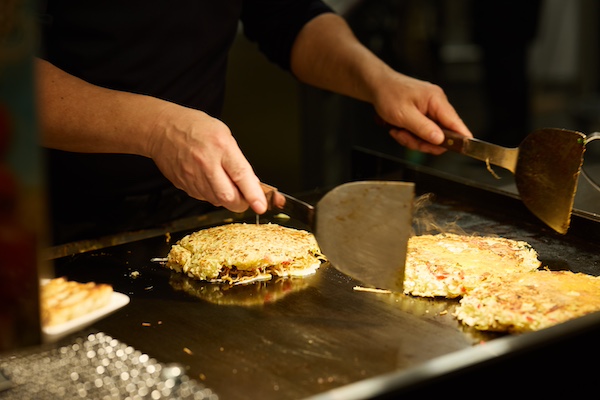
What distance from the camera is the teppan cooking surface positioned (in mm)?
1605

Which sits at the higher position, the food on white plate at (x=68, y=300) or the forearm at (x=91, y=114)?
the forearm at (x=91, y=114)

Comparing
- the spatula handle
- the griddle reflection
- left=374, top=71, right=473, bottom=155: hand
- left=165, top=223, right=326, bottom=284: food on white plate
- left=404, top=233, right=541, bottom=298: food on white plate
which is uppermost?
left=374, top=71, right=473, bottom=155: hand

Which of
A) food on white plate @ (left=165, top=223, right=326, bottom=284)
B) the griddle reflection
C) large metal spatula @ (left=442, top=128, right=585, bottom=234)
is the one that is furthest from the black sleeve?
the griddle reflection

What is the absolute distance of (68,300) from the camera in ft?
6.13

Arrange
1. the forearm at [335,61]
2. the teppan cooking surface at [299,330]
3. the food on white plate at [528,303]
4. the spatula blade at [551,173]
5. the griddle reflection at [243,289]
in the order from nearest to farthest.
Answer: the teppan cooking surface at [299,330]
the food on white plate at [528,303]
the griddle reflection at [243,289]
the spatula blade at [551,173]
the forearm at [335,61]

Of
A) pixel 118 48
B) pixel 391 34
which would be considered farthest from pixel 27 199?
pixel 391 34

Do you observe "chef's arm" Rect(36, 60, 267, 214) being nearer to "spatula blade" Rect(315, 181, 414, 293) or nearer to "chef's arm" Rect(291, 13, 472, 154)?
"spatula blade" Rect(315, 181, 414, 293)

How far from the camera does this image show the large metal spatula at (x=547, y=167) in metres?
2.41

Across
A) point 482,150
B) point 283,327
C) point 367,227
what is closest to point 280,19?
point 482,150

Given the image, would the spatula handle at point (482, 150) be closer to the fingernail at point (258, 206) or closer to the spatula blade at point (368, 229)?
the spatula blade at point (368, 229)

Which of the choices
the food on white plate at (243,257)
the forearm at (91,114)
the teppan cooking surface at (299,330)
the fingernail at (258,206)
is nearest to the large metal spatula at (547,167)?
the teppan cooking surface at (299,330)

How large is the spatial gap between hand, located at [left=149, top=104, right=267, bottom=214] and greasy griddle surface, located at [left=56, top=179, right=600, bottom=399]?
0.30 metres

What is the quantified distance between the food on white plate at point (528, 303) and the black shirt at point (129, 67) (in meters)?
1.31

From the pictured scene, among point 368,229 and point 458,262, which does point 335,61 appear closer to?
point 458,262
